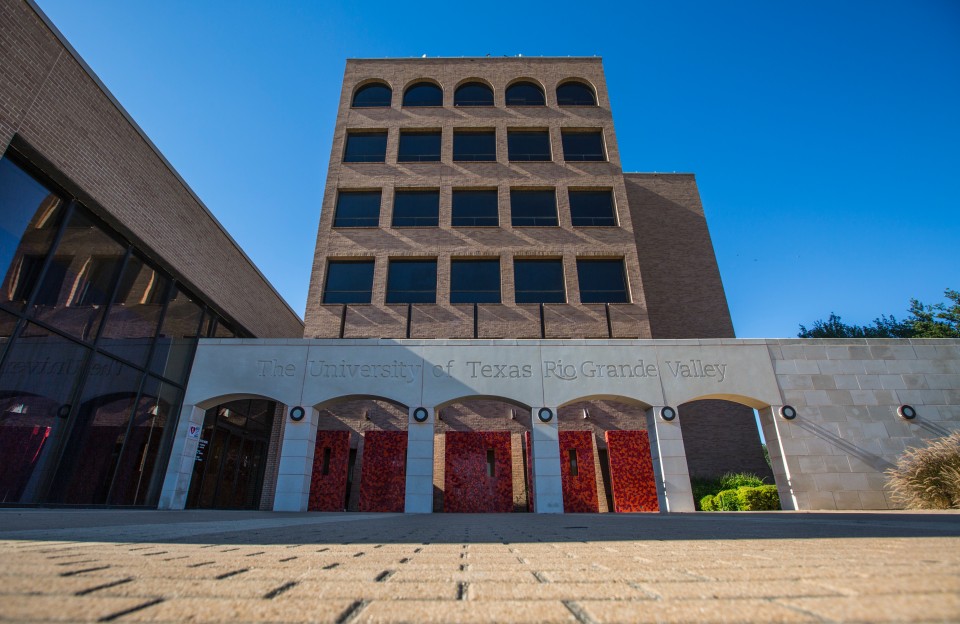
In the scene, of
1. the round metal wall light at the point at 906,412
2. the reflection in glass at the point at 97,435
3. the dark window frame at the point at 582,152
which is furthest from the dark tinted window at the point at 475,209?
the round metal wall light at the point at 906,412

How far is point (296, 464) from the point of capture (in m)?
13.0

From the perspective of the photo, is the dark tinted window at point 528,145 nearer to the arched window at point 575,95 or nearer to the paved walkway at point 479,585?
the arched window at point 575,95

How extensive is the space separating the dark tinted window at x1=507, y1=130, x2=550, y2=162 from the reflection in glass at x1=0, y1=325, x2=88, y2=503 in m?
20.2

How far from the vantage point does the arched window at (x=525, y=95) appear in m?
25.2

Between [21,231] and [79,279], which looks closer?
[21,231]

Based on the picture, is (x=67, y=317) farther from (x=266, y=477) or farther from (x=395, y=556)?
(x=395, y=556)

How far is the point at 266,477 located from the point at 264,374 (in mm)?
5794

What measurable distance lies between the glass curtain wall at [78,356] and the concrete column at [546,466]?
1128 centimetres

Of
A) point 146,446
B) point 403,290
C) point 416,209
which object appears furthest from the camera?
point 416,209

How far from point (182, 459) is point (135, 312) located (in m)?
4.62

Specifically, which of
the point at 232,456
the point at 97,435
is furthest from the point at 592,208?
the point at 97,435

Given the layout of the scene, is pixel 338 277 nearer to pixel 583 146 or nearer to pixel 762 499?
pixel 583 146

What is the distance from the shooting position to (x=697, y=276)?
950 inches

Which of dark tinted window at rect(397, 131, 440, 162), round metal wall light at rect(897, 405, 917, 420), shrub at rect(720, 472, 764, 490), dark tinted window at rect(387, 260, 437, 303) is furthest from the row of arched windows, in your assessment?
shrub at rect(720, 472, 764, 490)
